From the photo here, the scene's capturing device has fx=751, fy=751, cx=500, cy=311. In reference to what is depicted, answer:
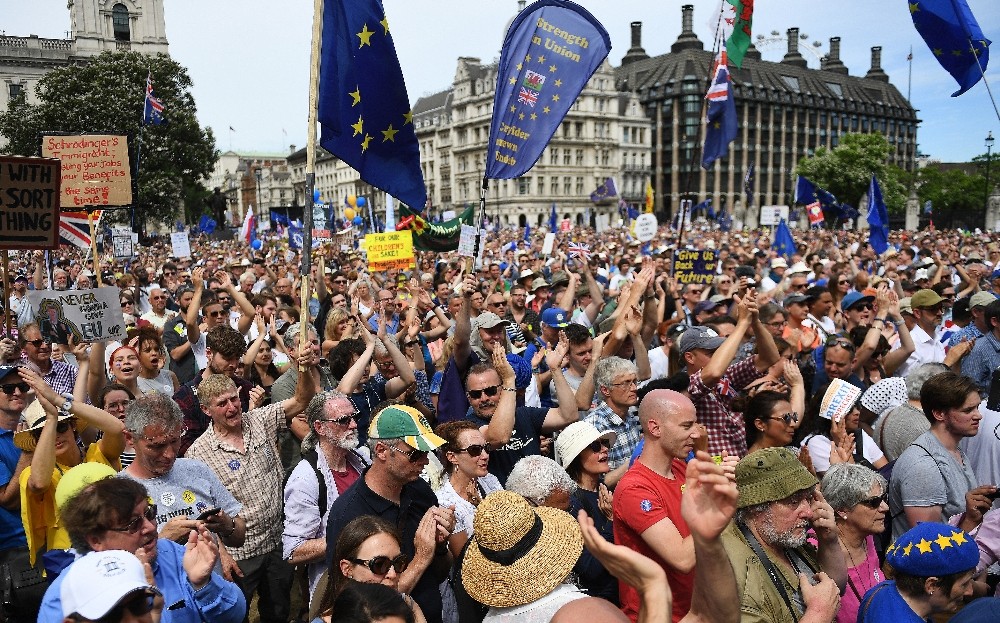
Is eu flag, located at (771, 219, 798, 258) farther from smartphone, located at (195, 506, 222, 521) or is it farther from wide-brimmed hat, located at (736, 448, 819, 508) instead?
smartphone, located at (195, 506, 222, 521)

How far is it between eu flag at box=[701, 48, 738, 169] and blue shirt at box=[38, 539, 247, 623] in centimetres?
1171

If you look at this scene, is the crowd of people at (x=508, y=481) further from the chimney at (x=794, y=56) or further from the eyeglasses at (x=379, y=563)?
the chimney at (x=794, y=56)

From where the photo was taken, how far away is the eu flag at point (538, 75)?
7.85 meters

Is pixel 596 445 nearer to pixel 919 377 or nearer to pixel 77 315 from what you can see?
pixel 919 377

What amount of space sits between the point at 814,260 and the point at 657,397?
11904mm

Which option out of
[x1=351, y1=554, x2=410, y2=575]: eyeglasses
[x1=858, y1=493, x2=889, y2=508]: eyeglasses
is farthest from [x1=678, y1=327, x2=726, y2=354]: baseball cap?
[x1=351, y1=554, x2=410, y2=575]: eyeglasses

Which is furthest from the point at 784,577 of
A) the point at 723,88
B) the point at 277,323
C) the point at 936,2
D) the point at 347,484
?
the point at 723,88

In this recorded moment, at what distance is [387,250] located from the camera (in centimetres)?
1187

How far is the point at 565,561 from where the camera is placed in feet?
8.93

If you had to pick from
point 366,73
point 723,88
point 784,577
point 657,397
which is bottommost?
point 784,577

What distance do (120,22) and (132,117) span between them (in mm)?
25680

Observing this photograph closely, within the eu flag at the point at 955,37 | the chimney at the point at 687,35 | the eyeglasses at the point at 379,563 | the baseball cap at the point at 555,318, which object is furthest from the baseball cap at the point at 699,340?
the chimney at the point at 687,35

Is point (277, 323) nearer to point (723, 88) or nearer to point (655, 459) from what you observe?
point (655, 459)

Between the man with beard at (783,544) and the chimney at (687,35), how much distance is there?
339 ft
